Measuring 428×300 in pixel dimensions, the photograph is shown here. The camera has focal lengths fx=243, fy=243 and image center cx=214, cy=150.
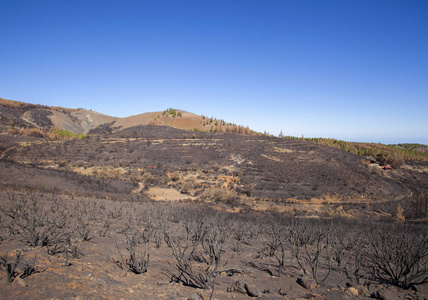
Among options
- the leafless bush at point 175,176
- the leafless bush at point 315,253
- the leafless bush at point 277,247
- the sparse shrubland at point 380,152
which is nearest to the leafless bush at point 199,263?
the leafless bush at point 277,247

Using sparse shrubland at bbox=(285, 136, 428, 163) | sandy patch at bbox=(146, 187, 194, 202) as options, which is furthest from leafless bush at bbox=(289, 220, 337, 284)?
sparse shrubland at bbox=(285, 136, 428, 163)

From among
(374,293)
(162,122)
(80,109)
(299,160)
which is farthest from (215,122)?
(374,293)

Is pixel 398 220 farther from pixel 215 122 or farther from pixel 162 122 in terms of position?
pixel 162 122

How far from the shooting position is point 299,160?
97.0 feet

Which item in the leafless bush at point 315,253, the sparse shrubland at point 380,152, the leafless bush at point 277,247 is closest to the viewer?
the leafless bush at point 315,253

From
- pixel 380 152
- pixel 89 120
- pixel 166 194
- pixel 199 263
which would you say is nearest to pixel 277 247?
pixel 199 263

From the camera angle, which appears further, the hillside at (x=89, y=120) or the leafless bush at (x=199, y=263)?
the hillside at (x=89, y=120)

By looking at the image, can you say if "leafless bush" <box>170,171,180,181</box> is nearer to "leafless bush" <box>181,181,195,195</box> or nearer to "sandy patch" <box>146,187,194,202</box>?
"leafless bush" <box>181,181,195,195</box>

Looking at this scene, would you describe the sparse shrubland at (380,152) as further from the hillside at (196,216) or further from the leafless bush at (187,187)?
the leafless bush at (187,187)

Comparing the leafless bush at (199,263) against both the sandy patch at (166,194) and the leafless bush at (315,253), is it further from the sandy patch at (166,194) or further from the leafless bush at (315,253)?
the sandy patch at (166,194)

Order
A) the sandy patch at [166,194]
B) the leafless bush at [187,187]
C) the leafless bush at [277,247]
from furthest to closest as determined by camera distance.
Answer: the leafless bush at [187,187]
the sandy patch at [166,194]
the leafless bush at [277,247]

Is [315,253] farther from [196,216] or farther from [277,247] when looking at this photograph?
[196,216]

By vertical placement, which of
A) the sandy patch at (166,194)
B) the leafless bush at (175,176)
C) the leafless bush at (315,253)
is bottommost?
the sandy patch at (166,194)

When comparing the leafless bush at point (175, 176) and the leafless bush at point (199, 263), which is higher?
the leafless bush at point (199, 263)
